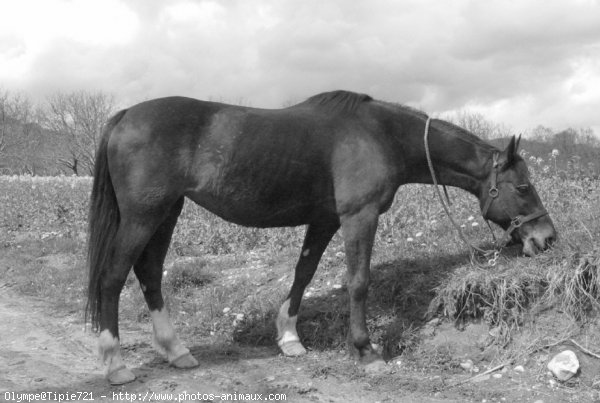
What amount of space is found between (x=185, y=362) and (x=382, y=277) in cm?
214

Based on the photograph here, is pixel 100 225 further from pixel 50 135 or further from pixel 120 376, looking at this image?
pixel 50 135

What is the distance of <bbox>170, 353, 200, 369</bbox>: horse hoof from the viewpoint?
4781 millimetres

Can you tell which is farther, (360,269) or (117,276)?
(360,269)

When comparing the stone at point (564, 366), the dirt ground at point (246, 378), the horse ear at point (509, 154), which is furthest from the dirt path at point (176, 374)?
the horse ear at point (509, 154)

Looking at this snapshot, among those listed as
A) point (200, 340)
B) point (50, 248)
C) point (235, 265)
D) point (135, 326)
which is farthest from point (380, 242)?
point (50, 248)

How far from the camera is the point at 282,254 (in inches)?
294

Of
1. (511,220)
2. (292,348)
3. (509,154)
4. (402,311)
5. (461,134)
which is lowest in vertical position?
(292,348)

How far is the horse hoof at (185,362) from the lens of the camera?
15.7ft

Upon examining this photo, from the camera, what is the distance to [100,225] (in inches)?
186

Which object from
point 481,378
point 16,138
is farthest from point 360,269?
point 16,138

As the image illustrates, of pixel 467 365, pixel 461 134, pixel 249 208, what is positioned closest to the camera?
pixel 467 365

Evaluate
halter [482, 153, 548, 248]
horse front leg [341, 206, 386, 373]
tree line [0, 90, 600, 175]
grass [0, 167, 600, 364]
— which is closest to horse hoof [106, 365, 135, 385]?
grass [0, 167, 600, 364]

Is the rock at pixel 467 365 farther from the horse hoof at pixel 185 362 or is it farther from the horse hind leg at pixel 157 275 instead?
the horse hind leg at pixel 157 275

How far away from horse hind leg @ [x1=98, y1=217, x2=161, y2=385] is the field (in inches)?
9.2
